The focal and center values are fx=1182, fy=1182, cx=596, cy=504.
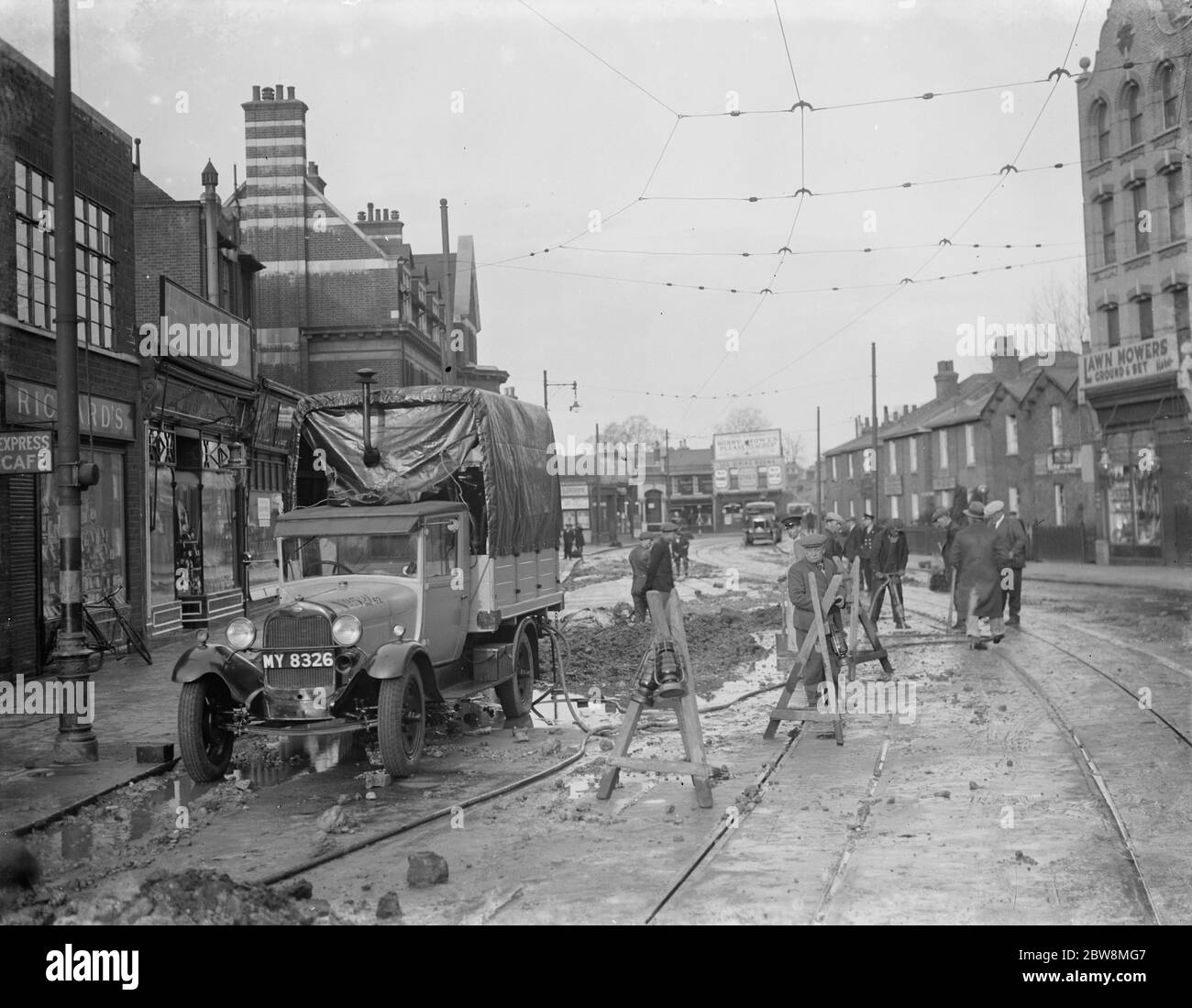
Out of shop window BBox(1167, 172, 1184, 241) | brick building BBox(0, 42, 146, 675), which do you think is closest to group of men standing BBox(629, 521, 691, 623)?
brick building BBox(0, 42, 146, 675)

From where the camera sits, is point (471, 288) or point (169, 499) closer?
point (169, 499)

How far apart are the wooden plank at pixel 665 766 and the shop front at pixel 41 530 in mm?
7746

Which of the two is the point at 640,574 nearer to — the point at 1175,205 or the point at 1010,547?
the point at 1010,547

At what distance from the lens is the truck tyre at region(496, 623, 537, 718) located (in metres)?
12.1

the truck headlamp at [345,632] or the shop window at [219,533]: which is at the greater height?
the shop window at [219,533]

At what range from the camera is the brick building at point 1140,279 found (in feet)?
103

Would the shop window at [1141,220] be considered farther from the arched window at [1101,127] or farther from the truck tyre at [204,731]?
the truck tyre at [204,731]

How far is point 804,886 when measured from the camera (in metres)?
5.95

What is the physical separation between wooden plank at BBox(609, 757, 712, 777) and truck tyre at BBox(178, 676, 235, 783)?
11.2ft

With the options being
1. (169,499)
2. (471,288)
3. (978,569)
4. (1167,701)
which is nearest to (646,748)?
(1167,701)

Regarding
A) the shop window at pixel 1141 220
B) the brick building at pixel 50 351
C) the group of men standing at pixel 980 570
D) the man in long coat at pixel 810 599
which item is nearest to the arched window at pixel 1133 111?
the shop window at pixel 1141 220

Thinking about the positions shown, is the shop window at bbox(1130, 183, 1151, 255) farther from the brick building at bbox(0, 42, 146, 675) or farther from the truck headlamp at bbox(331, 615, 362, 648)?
the truck headlamp at bbox(331, 615, 362, 648)

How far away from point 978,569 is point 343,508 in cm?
913
